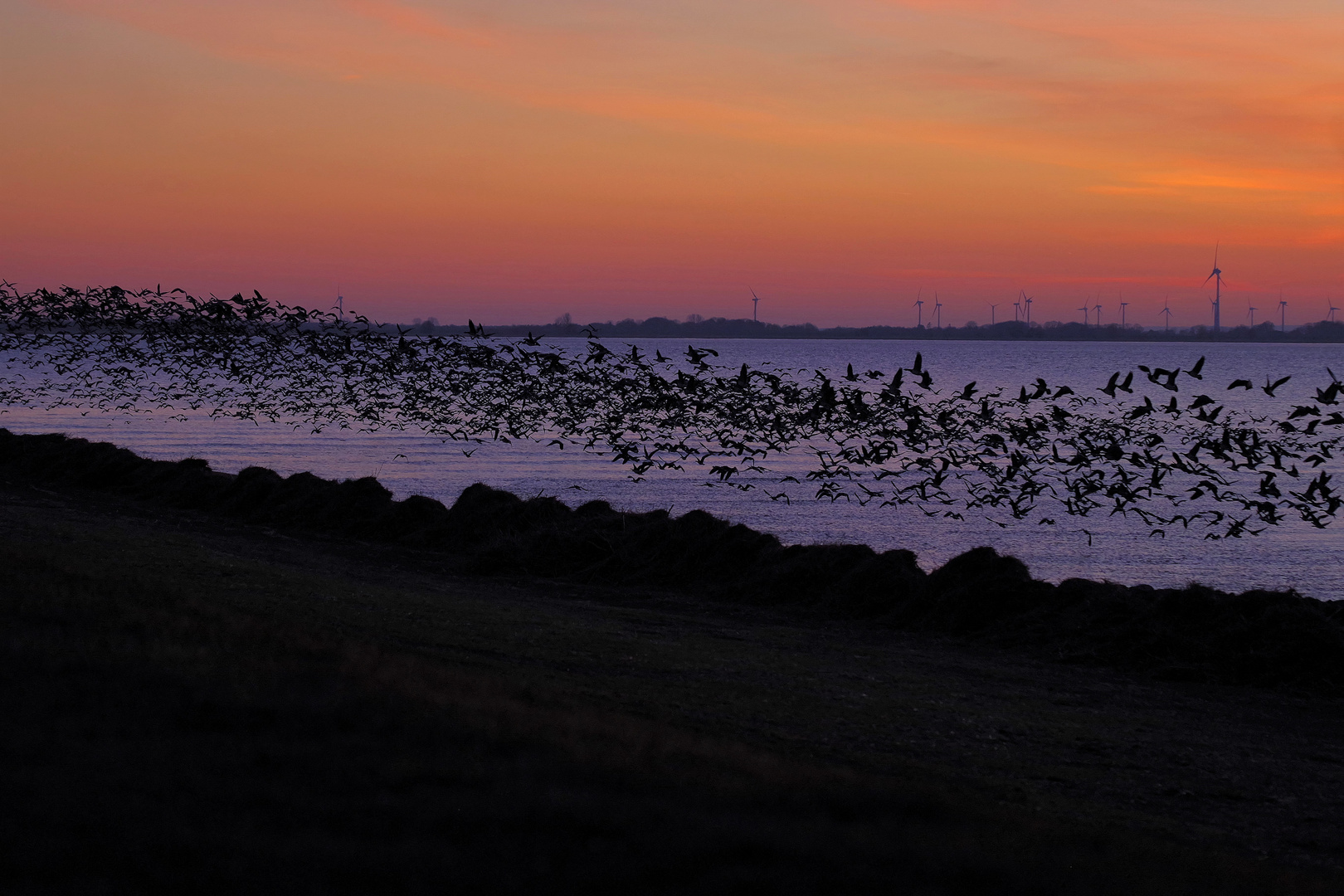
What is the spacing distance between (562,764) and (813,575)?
46.1ft

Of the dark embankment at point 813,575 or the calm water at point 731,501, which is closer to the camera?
the dark embankment at point 813,575

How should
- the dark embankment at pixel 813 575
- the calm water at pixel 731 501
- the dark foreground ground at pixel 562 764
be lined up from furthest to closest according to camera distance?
the calm water at pixel 731 501
the dark embankment at pixel 813 575
the dark foreground ground at pixel 562 764

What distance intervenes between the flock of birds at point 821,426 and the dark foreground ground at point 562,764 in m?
12.7

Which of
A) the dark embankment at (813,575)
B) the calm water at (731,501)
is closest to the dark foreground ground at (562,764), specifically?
the dark embankment at (813,575)

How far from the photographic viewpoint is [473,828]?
5238 millimetres

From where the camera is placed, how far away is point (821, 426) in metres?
66.7

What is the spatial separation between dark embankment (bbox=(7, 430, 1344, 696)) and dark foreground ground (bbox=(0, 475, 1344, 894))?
6.46 feet

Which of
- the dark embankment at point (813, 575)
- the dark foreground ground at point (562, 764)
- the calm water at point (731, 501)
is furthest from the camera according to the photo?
the calm water at point (731, 501)

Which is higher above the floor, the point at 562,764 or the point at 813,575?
the point at 562,764

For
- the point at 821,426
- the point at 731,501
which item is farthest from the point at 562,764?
the point at 821,426

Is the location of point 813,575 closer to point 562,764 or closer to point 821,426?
point 562,764

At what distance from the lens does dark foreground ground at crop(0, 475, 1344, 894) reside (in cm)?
494

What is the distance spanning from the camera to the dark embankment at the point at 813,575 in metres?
15.5

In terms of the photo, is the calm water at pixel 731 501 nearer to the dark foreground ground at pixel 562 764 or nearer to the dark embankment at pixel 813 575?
the dark embankment at pixel 813 575
